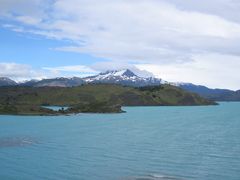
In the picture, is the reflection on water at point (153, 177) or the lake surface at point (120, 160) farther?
the lake surface at point (120, 160)

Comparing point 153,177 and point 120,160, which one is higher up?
point 120,160

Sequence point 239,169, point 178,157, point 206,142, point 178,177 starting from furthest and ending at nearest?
point 206,142 → point 178,157 → point 239,169 → point 178,177

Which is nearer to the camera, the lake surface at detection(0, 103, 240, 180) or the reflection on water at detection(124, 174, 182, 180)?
the reflection on water at detection(124, 174, 182, 180)

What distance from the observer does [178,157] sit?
69875 mm

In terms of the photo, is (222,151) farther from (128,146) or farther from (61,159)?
(61,159)

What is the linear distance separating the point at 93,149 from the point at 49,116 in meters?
121

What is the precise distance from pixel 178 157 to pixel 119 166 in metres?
13.1

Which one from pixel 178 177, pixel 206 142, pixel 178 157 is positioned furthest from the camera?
pixel 206 142

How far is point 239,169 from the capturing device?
58.5 meters

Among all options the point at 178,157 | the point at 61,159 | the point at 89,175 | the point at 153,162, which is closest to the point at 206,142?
the point at 178,157

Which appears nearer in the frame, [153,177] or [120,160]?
[153,177]

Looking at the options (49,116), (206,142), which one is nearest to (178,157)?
(206,142)

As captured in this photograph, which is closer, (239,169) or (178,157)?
(239,169)

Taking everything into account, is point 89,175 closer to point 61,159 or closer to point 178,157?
point 61,159
